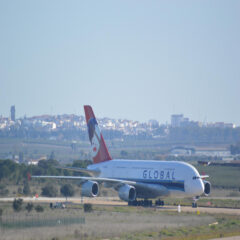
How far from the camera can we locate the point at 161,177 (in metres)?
63.4

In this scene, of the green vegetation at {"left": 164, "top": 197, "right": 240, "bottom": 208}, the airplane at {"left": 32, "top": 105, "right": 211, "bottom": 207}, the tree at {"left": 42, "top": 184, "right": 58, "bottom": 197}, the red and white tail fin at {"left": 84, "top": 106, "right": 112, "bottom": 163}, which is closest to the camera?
the airplane at {"left": 32, "top": 105, "right": 211, "bottom": 207}

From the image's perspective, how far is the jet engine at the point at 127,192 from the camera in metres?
63.3

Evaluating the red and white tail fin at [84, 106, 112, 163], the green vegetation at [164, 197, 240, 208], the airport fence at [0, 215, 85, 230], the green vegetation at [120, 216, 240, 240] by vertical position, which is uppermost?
the red and white tail fin at [84, 106, 112, 163]

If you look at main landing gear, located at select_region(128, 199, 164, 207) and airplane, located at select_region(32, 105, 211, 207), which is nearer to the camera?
airplane, located at select_region(32, 105, 211, 207)

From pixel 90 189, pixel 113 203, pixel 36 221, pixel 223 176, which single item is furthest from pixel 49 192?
pixel 223 176

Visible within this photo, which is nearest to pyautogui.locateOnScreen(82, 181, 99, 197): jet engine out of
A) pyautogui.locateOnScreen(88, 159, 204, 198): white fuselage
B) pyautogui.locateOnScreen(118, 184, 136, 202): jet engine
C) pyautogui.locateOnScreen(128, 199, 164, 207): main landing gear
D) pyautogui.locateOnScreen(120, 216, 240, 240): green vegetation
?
pyautogui.locateOnScreen(118, 184, 136, 202): jet engine

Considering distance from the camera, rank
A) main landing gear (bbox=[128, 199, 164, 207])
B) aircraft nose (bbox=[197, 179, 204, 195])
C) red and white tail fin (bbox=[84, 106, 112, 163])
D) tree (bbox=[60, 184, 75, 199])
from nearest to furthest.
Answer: aircraft nose (bbox=[197, 179, 204, 195]), main landing gear (bbox=[128, 199, 164, 207]), red and white tail fin (bbox=[84, 106, 112, 163]), tree (bbox=[60, 184, 75, 199])

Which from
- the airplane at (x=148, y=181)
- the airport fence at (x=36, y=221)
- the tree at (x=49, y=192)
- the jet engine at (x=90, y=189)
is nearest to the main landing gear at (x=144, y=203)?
the airplane at (x=148, y=181)

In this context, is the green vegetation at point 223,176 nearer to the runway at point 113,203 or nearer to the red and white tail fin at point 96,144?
the runway at point 113,203

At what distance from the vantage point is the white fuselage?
6156 cm

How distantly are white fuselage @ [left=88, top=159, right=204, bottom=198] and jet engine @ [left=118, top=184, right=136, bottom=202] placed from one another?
40.8 inches

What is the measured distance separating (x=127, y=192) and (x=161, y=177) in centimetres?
344

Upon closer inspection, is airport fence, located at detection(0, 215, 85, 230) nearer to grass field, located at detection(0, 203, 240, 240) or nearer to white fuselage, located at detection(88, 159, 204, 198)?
grass field, located at detection(0, 203, 240, 240)

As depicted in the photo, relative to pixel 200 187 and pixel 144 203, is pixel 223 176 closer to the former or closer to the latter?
pixel 144 203
